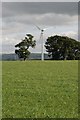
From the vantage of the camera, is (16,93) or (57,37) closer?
(16,93)

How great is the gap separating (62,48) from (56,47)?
3.42 metres

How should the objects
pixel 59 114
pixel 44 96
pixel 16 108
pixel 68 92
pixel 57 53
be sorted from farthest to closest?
pixel 57 53, pixel 68 92, pixel 44 96, pixel 16 108, pixel 59 114

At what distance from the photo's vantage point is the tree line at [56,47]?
561 feet

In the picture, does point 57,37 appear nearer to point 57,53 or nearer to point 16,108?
point 57,53

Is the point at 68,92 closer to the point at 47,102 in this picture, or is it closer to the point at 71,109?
the point at 47,102

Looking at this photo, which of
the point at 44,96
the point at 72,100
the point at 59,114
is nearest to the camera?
the point at 59,114

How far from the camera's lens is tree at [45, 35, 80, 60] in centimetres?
17100

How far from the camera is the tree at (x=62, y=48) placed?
171000 mm

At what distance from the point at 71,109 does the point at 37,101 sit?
10.3ft

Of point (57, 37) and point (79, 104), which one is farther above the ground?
point (57, 37)

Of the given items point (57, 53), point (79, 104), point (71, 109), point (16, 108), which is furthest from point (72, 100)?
point (57, 53)

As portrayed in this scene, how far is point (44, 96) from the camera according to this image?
73.9 ft

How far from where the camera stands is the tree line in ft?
Result: 561

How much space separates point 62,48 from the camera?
17162cm
